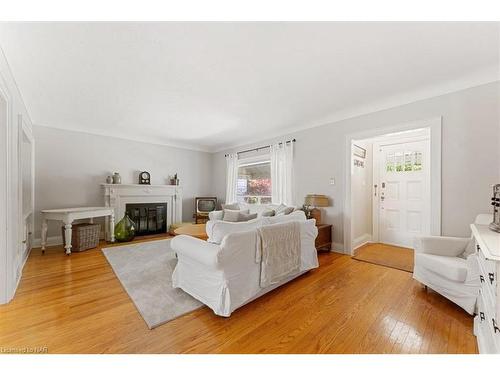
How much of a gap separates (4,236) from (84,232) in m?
1.81

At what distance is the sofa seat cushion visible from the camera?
1819 mm

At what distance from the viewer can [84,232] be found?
3621 millimetres

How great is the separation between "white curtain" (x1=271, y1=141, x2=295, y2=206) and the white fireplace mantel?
2535 mm

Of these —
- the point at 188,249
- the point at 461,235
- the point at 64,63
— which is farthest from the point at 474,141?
the point at 64,63

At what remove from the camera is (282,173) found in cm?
444

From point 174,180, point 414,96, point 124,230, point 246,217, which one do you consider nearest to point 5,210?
point 124,230

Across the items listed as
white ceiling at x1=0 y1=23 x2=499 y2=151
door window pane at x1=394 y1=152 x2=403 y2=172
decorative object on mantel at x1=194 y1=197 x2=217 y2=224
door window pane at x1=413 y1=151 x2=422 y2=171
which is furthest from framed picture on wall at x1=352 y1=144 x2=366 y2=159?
decorative object on mantel at x1=194 y1=197 x2=217 y2=224

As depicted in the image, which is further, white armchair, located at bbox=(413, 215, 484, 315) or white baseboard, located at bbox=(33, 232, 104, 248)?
white baseboard, located at bbox=(33, 232, 104, 248)

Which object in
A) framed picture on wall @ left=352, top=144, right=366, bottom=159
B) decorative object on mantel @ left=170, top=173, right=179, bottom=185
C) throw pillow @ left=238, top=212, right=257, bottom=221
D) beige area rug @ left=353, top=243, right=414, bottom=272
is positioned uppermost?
framed picture on wall @ left=352, top=144, right=366, bottom=159

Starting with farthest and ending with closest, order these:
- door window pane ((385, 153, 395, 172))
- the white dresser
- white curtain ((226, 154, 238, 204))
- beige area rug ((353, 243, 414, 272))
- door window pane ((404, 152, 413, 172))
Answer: white curtain ((226, 154, 238, 204)) < door window pane ((385, 153, 395, 172)) < door window pane ((404, 152, 413, 172)) < beige area rug ((353, 243, 414, 272)) < the white dresser

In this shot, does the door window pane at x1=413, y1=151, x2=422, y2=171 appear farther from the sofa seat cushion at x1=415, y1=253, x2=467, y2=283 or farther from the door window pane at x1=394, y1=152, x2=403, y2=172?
the sofa seat cushion at x1=415, y1=253, x2=467, y2=283

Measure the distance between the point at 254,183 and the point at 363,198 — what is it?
2.48 m

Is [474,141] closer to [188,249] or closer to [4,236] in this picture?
[188,249]

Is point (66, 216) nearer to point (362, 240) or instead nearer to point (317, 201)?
point (317, 201)
